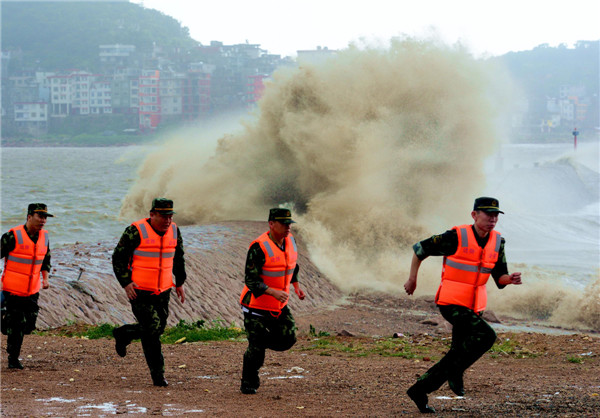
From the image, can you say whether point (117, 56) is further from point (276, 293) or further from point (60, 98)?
point (276, 293)

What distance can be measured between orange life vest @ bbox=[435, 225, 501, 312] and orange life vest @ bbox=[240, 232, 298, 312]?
143 cm

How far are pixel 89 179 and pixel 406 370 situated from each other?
6665 centimetres

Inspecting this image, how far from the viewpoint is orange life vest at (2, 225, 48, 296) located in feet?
28.4

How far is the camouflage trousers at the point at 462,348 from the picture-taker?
6.33 m

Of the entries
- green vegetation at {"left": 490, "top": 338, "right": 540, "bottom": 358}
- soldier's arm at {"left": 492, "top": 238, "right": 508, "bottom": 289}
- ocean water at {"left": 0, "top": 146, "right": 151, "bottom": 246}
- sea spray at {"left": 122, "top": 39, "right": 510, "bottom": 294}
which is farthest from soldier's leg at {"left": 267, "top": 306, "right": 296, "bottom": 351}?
sea spray at {"left": 122, "top": 39, "right": 510, "bottom": 294}

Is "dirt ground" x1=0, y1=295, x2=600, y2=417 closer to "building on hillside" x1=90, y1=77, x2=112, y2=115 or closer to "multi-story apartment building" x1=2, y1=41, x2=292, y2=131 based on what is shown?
"multi-story apartment building" x1=2, y1=41, x2=292, y2=131

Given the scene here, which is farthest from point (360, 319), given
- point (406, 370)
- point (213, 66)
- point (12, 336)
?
point (213, 66)

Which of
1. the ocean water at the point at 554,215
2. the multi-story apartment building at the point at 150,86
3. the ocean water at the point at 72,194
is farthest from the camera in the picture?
the multi-story apartment building at the point at 150,86

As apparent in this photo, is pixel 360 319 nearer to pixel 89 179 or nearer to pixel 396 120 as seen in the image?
pixel 396 120

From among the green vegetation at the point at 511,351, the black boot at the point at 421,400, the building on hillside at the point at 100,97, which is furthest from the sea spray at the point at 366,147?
the building on hillside at the point at 100,97

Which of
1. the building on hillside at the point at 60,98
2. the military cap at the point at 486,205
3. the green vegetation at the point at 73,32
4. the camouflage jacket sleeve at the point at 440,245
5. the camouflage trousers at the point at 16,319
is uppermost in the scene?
the green vegetation at the point at 73,32

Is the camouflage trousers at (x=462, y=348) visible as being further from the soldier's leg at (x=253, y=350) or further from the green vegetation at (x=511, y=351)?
the green vegetation at (x=511, y=351)

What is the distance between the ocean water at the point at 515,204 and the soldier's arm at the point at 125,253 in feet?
36.1

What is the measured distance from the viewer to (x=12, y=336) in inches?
335
